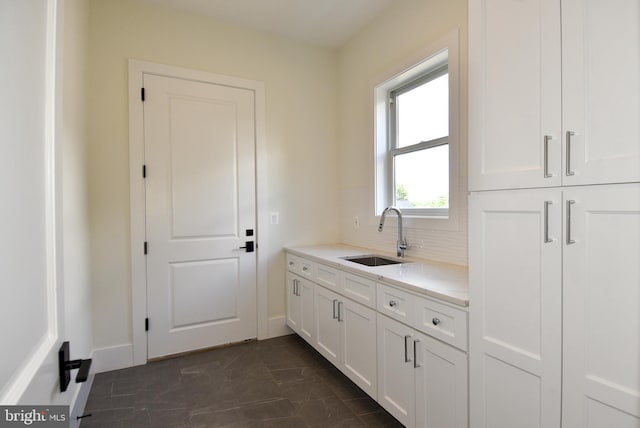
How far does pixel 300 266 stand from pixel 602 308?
226cm

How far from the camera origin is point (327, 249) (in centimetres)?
311

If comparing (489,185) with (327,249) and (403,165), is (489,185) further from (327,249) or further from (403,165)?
(327,249)

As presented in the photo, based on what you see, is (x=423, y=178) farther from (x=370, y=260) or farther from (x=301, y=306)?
(x=301, y=306)

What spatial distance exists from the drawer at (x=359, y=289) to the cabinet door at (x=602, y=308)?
40.8 inches

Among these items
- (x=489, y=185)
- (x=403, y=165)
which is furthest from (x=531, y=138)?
(x=403, y=165)

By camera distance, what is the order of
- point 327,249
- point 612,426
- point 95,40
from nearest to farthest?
1. point 612,426
2. point 95,40
3. point 327,249

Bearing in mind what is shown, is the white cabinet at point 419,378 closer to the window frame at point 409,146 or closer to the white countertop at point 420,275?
the white countertop at point 420,275

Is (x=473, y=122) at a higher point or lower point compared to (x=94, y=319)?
higher

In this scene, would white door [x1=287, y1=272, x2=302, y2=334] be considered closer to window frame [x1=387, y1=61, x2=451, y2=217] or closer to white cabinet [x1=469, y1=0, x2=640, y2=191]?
window frame [x1=387, y1=61, x2=451, y2=217]

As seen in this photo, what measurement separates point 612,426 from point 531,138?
3.10ft

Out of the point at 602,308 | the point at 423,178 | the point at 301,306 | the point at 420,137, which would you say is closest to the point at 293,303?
the point at 301,306

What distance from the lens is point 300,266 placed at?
3.00 m

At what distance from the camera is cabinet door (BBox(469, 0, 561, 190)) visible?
44.2 inches

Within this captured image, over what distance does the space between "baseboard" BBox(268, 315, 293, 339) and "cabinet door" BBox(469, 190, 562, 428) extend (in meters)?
2.18
